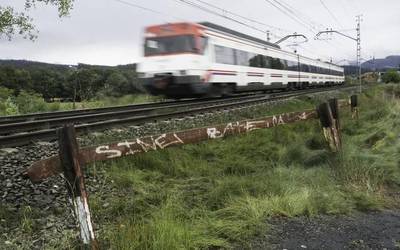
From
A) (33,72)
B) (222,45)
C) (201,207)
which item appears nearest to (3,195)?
(201,207)

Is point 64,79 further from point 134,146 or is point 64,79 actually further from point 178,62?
point 134,146

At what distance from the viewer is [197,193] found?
6094 mm

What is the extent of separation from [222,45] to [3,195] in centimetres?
1553

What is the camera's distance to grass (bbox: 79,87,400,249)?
14.9ft

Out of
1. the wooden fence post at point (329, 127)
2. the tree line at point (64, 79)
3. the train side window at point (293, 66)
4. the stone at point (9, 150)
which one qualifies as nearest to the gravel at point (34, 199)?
the stone at point (9, 150)

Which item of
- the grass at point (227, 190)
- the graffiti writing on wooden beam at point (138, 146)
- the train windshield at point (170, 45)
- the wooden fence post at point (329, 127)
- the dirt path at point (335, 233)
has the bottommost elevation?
the dirt path at point (335, 233)

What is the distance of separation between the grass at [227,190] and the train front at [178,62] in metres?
8.13

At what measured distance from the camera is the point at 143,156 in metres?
7.34

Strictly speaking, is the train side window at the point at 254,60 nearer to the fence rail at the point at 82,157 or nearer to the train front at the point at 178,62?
the train front at the point at 178,62

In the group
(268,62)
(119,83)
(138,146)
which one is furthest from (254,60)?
(119,83)

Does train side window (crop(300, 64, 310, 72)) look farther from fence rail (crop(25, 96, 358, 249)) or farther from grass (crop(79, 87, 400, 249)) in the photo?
fence rail (crop(25, 96, 358, 249))

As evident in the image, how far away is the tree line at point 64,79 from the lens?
36.1 meters

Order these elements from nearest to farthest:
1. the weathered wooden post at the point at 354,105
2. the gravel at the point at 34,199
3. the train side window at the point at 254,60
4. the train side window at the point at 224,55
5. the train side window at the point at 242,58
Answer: the gravel at the point at 34,199, the weathered wooden post at the point at 354,105, the train side window at the point at 224,55, the train side window at the point at 242,58, the train side window at the point at 254,60

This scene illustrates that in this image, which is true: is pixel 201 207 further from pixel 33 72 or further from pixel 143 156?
pixel 33 72
